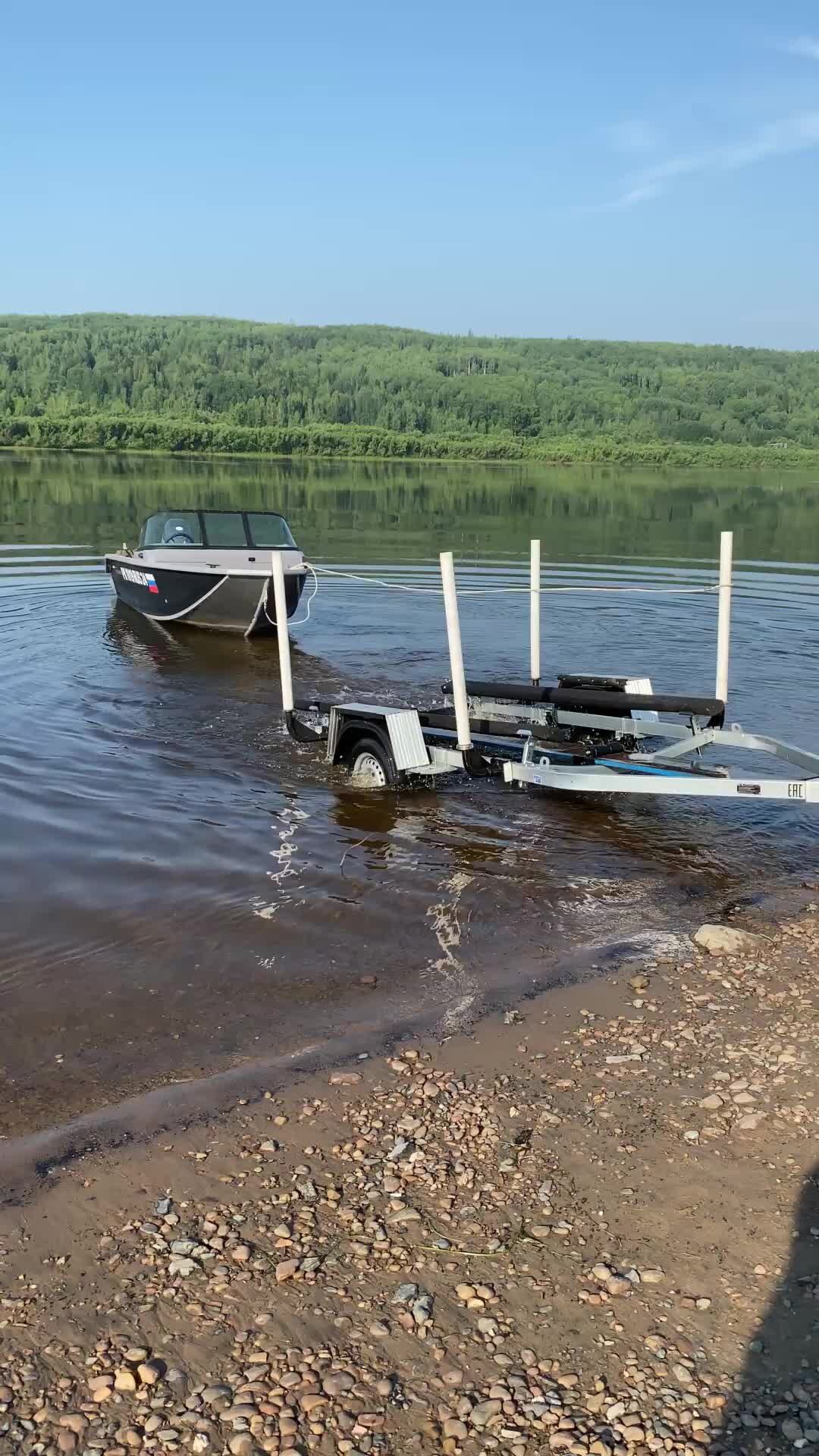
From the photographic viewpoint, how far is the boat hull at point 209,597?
18828mm

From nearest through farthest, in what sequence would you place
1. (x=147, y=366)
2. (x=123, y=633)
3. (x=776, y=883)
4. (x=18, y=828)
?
(x=776, y=883) < (x=18, y=828) < (x=123, y=633) < (x=147, y=366)

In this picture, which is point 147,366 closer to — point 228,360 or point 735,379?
point 228,360

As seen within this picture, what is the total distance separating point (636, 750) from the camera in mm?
11367

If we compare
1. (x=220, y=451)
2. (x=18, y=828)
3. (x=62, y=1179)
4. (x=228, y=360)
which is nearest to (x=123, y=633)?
(x=18, y=828)

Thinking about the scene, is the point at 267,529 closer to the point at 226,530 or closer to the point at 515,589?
the point at 226,530

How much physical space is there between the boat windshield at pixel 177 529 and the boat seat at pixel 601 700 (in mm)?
8668

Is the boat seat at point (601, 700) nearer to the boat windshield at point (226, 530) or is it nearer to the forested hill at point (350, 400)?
the boat windshield at point (226, 530)

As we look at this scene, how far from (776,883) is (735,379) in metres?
200

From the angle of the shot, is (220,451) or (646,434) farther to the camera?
(646,434)

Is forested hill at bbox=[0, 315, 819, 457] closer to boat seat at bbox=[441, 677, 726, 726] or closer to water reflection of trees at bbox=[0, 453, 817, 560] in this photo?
water reflection of trees at bbox=[0, 453, 817, 560]

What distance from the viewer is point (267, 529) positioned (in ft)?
64.9

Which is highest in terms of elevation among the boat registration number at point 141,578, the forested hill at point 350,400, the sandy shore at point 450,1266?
the forested hill at point 350,400

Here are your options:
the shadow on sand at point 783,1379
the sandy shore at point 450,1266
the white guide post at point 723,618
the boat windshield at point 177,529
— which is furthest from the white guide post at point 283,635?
the shadow on sand at point 783,1379

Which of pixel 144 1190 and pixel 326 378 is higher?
pixel 326 378
